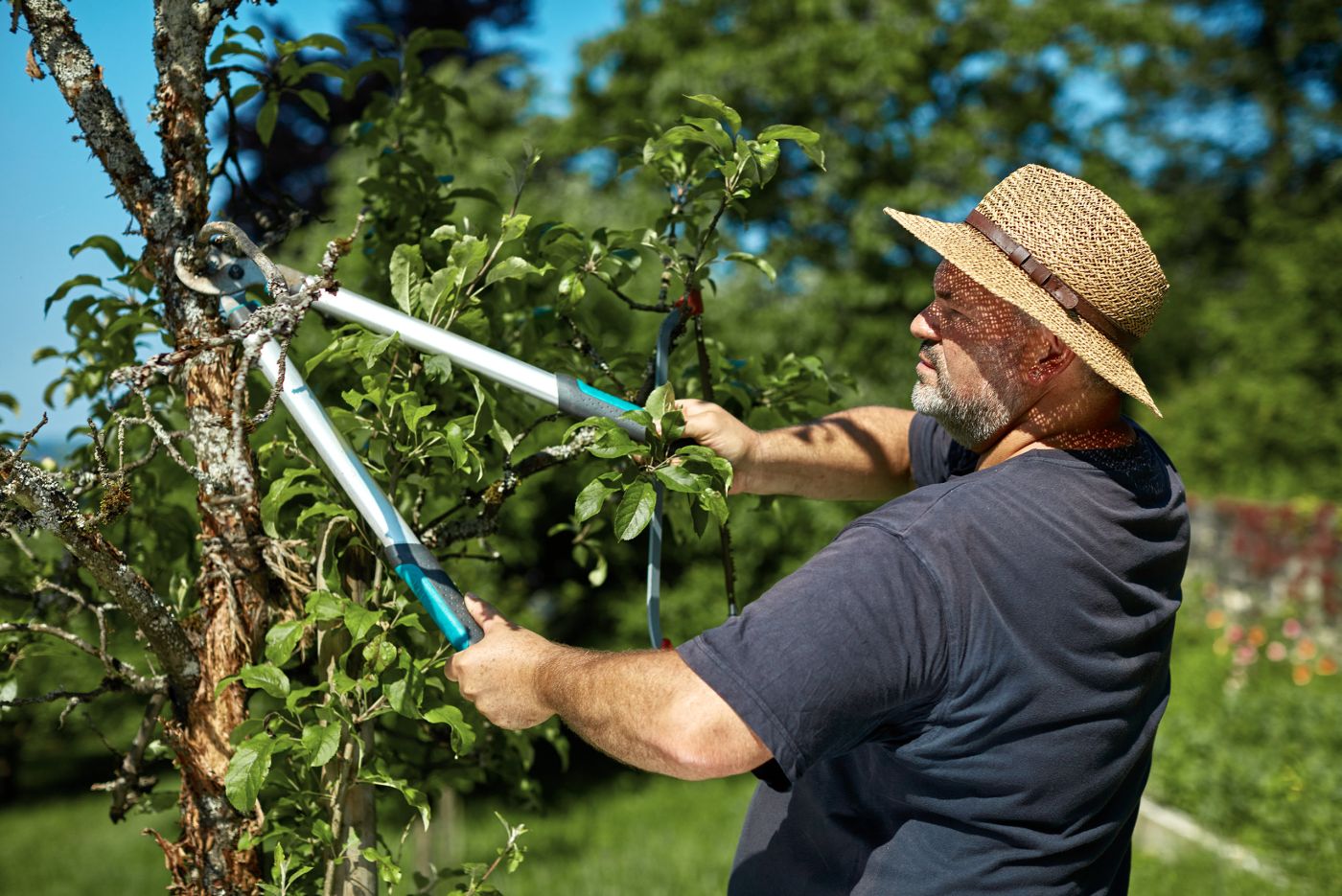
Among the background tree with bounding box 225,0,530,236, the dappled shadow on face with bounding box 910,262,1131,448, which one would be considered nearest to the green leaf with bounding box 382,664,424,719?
the dappled shadow on face with bounding box 910,262,1131,448

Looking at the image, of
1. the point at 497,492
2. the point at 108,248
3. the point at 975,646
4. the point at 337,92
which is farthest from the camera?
the point at 337,92

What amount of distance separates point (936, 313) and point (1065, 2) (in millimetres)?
12777

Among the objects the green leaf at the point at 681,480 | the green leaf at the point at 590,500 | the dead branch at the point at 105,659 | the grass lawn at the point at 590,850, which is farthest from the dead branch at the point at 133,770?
the grass lawn at the point at 590,850

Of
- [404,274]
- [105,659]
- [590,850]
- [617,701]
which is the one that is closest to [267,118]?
[404,274]

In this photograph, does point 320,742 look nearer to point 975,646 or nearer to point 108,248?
point 975,646

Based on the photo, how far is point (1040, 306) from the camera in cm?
176

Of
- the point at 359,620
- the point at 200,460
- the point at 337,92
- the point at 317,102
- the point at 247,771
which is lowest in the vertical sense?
the point at 247,771

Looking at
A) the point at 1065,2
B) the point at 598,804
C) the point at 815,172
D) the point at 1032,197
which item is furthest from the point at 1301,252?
the point at 1032,197

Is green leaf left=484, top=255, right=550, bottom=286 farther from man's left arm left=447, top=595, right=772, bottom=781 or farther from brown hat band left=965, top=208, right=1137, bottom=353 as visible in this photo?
brown hat band left=965, top=208, right=1137, bottom=353

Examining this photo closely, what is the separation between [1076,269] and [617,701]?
3.36 feet

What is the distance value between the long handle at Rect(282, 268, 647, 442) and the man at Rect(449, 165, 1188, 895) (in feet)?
0.80

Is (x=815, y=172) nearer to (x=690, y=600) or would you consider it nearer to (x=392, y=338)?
(x=690, y=600)

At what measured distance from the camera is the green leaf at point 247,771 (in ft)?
5.32

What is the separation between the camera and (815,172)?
12.8 metres
